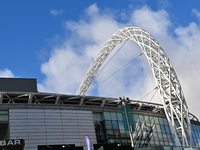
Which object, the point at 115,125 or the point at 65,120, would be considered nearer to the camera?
the point at 65,120

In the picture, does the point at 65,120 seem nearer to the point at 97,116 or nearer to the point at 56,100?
the point at 56,100

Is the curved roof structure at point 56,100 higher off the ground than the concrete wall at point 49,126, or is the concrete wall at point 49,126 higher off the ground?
the curved roof structure at point 56,100

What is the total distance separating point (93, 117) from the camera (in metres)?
50.2

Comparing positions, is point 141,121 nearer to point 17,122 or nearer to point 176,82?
point 176,82

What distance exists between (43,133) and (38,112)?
362 cm

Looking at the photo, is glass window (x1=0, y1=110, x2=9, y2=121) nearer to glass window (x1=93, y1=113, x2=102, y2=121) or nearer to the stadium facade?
the stadium facade

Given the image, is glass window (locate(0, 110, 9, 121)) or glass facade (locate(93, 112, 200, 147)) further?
glass facade (locate(93, 112, 200, 147))

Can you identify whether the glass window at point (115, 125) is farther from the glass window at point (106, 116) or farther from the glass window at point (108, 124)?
the glass window at point (106, 116)

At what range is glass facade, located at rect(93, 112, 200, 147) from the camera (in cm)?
4953

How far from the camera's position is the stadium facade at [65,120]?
43.5m

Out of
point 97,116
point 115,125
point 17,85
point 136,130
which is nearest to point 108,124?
point 115,125

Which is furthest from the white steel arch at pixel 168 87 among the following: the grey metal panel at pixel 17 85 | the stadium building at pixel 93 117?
the grey metal panel at pixel 17 85

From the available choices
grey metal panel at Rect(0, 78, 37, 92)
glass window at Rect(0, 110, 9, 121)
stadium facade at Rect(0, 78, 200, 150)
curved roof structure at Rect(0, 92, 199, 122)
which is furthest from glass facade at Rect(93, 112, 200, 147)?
glass window at Rect(0, 110, 9, 121)

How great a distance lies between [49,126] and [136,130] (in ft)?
58.5
